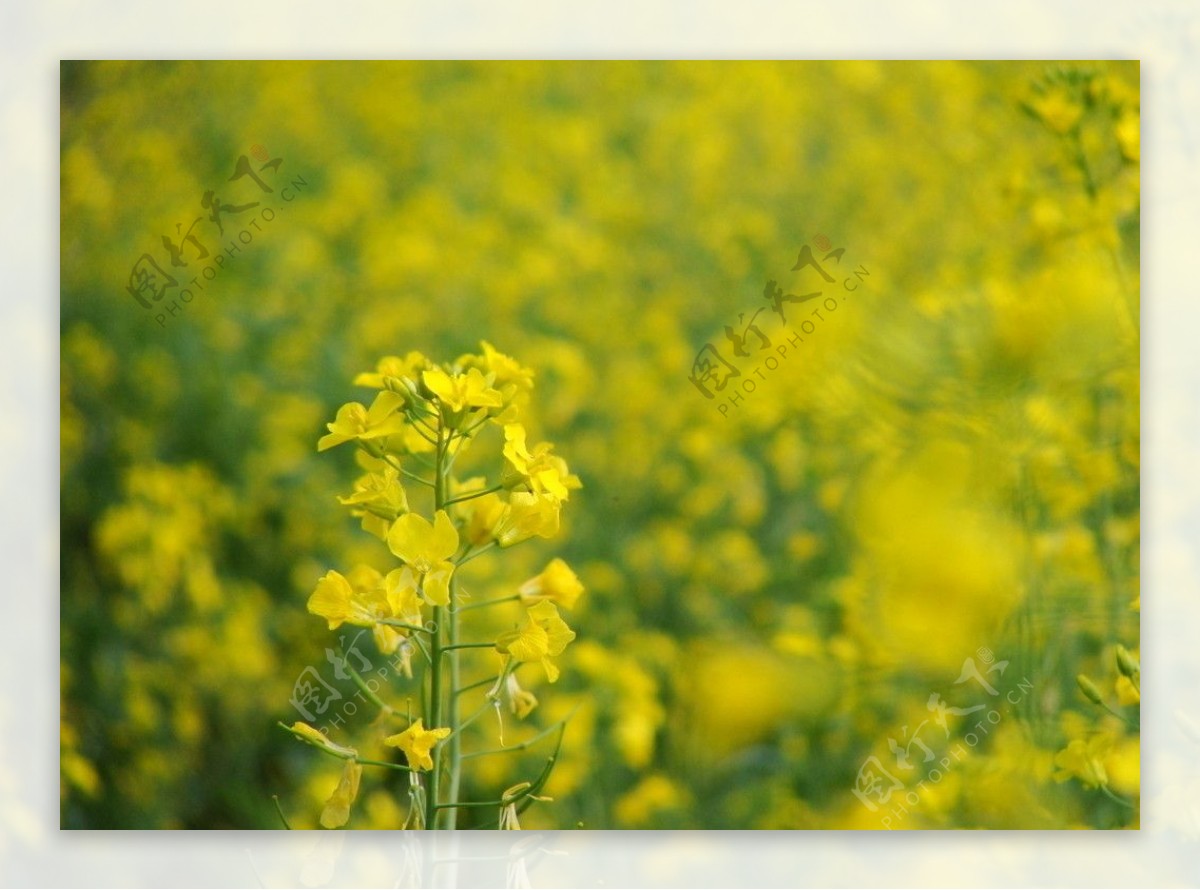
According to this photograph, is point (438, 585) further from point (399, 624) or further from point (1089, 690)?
point (1089, 690)

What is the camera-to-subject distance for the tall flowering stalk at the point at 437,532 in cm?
126

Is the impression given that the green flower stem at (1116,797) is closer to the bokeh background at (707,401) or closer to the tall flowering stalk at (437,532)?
the bokeh background at (707,401)

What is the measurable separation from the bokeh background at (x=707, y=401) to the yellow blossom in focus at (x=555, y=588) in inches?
8.2

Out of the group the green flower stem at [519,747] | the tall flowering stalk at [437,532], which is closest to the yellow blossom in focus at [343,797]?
the tall flowering stalk at [437,532]

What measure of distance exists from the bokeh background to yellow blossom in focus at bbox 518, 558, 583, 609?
8.2 inches

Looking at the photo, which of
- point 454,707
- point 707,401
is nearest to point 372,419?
point 454,707

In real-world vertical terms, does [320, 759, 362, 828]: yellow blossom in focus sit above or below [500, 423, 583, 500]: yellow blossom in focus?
below

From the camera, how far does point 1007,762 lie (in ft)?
5.02

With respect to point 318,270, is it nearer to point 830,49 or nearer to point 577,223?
point 577,223

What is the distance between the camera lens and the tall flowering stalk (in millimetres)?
1256

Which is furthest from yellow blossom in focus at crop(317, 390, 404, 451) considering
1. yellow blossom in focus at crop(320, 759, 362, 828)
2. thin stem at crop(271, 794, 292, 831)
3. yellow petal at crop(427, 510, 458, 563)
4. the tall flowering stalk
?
thin stem at crop(271, 794, 292, 831)

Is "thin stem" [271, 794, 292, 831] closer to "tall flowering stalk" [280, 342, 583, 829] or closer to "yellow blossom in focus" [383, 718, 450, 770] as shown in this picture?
"tall flowering stalk" [280, 342, 583, 829]

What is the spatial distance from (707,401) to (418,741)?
0.55 m

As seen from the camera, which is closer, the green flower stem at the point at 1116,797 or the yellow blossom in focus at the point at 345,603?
the yellow blossom in focus at the point at 345,603
